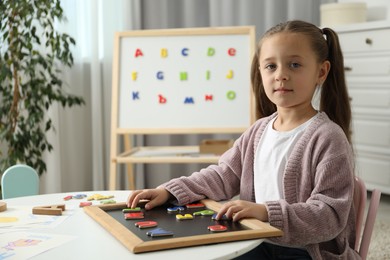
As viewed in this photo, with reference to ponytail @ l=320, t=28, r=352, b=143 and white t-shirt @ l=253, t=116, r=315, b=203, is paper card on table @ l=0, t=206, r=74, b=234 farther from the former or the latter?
ponytail @ l=320, t=28, r=352, b=143

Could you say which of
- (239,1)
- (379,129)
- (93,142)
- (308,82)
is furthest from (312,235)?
(239,1)

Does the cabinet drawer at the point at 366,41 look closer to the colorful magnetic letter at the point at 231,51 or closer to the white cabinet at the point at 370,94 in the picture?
the white cabinet at the point at 370,94

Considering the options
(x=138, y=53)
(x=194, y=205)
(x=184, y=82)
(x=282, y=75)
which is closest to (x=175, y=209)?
(x=194, y=205)

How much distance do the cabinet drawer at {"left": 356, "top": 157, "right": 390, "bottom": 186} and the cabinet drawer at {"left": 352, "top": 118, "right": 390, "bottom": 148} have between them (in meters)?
0.11

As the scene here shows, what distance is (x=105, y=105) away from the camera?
405cm

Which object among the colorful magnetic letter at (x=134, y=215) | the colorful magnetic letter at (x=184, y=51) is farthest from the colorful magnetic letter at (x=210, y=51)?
the colorful magnetic letter at (x=134, y=215)

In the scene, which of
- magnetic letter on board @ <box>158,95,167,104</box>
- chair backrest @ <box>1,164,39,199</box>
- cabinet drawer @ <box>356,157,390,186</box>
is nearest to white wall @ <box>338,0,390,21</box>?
cabinet drawer @ <box>356,157,390,186</box>

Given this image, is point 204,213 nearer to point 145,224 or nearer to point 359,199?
point 145,224

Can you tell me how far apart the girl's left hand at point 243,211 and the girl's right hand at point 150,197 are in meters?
0.21

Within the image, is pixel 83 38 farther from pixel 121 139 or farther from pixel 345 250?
pixel 345 250

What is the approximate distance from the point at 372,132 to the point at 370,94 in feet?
0.78

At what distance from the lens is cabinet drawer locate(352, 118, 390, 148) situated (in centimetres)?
367

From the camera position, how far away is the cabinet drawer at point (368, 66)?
3.62 metres

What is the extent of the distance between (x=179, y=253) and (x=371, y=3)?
368 cm
